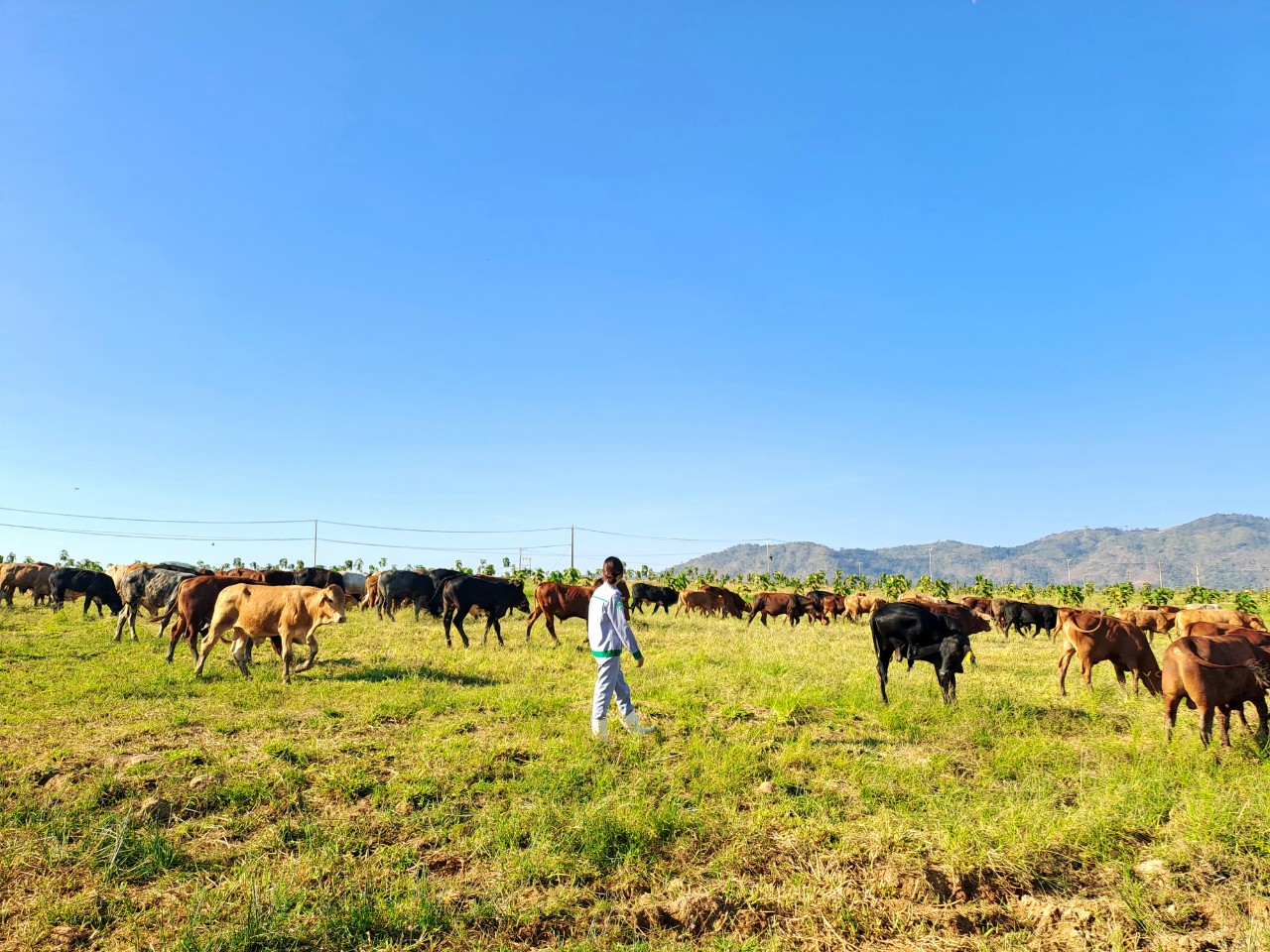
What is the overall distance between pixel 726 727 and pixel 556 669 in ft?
16.4

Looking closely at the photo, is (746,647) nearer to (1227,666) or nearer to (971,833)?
(1227,666)

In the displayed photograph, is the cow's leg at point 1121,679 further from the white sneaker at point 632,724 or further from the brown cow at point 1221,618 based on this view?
the white sneaker at point 632,724

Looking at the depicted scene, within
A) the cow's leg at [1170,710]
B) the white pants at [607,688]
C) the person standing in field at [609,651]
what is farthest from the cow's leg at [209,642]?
the cow's leg at [1170,710]

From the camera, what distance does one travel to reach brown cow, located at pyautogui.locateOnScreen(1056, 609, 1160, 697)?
12125 mm

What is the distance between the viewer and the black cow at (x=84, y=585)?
76.9 feet

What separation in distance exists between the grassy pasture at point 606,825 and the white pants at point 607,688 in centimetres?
44

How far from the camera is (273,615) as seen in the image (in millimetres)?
12367

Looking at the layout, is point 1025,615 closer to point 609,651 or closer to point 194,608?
point 609,651

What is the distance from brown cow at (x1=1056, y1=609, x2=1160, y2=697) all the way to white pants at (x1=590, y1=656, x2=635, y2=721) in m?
8.36

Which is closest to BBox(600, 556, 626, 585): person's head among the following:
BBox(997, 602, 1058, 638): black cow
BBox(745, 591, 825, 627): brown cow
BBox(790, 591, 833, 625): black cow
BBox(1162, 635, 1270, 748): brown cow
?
BBox(1162, 635, 1270, 748): brown cow

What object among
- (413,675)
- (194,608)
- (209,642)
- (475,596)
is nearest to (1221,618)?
(475,596)

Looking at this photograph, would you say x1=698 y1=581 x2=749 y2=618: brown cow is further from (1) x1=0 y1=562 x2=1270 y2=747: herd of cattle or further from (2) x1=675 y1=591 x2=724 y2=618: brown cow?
(1) x1=0 y1=562 x2=1270 y2=747: herd of cattle

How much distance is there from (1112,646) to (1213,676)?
13.3ft

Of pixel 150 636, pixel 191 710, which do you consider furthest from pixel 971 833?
pixel 150 636
